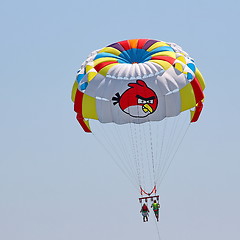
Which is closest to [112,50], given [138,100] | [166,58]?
[166,58]

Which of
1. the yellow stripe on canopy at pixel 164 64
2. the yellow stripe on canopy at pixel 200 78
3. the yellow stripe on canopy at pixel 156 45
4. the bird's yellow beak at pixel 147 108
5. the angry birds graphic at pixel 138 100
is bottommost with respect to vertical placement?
the bird's yellow beak at pixel 147 108

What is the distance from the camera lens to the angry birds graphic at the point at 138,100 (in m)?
46.8

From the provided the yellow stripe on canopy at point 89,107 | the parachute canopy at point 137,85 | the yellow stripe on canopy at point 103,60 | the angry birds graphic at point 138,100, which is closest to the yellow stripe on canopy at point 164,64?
the parachute canopy at point 137,85

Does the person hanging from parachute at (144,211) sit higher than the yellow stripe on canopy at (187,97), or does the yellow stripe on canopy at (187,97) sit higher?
the yellow stripe on canopy at (187,97)

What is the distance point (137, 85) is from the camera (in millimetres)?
46781

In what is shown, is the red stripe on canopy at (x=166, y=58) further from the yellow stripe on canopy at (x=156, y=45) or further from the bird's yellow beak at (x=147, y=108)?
the bird's yellow beak at (x=147, y=108)

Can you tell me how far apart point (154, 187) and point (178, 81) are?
5.15 metres

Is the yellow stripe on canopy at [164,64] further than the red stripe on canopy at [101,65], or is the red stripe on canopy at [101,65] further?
the red stripe on canopy at [101,65]

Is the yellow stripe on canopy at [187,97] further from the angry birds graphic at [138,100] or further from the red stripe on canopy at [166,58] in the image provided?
the red stripe on canopy at [166,58]

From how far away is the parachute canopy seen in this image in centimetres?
4662

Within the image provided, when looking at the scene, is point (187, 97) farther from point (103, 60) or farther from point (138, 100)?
point (103, 60)

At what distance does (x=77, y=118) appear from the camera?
4906cm

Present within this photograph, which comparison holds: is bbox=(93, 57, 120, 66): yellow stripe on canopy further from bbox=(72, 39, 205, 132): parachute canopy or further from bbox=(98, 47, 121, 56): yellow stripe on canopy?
bbox=(98, 47, 121, 56): yellow stripe on canopy

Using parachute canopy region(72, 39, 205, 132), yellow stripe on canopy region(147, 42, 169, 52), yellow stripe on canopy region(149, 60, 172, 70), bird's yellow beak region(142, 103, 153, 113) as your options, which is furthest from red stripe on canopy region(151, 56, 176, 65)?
bird's yellow beak region(142, 103, 153, 113)
